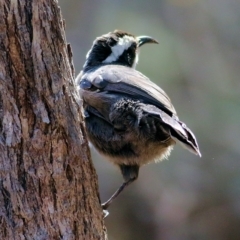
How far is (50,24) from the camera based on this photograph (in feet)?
8.36

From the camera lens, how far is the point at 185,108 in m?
8.81

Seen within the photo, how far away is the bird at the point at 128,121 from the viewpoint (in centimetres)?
334

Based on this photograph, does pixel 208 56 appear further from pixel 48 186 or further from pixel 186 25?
pixel 48 186

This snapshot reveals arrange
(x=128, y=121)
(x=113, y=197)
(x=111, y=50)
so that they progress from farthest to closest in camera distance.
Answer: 1. (x=111, y=50)
2. (x=113, y=197)
3. (x=128, y=121)

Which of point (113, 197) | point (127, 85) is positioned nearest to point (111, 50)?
point (127, 85)

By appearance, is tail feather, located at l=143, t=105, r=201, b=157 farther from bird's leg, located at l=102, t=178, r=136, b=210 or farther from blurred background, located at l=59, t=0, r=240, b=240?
blurred background, located at l=59, t=0, r=240, b=240

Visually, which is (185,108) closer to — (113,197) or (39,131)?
(113,197)

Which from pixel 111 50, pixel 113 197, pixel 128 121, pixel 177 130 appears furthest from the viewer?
pixel 111 50

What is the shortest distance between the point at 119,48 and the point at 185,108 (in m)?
4.43

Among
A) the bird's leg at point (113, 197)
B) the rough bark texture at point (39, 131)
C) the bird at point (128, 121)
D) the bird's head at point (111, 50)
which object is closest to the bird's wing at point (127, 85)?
the bird at point (128, 121)

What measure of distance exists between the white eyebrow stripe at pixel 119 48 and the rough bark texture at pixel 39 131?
5.71ft

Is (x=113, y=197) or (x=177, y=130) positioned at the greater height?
(x=177, y=130)

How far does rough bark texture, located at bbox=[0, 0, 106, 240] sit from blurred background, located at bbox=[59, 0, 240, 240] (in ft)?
17.2

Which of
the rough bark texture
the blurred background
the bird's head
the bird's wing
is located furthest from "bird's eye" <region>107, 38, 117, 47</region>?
the blurred background
